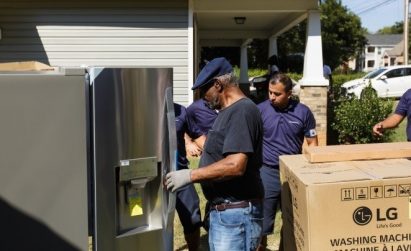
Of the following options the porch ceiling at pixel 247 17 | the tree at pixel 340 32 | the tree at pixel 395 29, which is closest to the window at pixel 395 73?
the porch ceiling at pixel 247 17

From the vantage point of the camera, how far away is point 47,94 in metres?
2.56

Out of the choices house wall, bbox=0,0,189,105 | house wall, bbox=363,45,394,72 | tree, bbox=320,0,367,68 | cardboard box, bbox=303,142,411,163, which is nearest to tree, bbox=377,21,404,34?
house wall, bbox=363,45,394,72

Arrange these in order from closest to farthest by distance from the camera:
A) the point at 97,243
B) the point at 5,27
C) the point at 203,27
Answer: the point at 97,243, the point at 5,27, the point at 203,27

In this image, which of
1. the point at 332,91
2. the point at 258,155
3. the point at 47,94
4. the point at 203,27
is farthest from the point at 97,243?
the point at 203,27

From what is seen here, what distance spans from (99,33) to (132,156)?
724 centimetres

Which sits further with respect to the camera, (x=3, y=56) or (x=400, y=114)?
(x=3, y=56)

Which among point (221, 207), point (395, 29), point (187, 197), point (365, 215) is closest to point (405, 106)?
point (187, 197)

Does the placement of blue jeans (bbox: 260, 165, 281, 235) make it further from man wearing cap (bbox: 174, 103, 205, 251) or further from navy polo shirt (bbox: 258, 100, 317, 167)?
man wearing cap (bbox: 174, 103, 205, 251)

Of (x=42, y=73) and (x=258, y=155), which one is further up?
(x=42, y=73)

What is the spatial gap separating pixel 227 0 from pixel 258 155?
7.10m

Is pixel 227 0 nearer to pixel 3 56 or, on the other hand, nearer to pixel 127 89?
pixel 3 56

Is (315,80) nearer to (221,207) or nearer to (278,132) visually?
(278,132)

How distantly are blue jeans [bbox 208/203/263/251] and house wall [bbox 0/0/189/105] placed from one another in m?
6.51

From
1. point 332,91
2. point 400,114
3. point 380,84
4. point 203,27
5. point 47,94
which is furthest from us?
point 380,84
